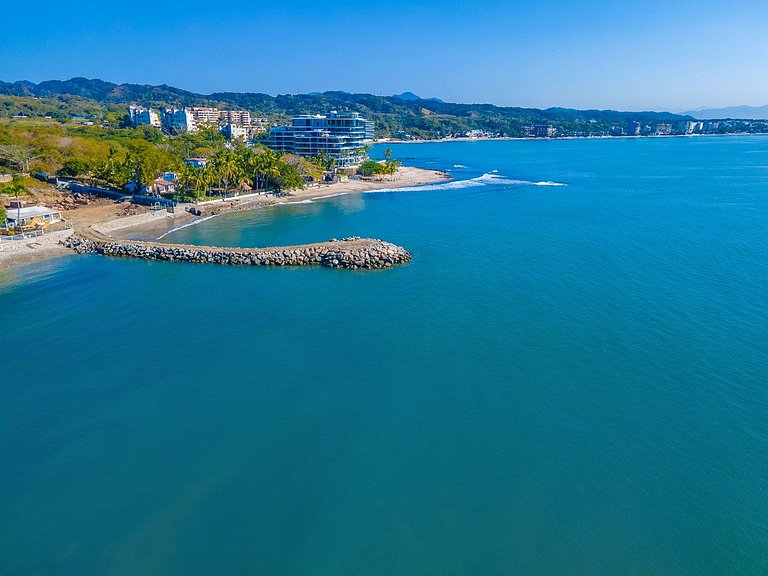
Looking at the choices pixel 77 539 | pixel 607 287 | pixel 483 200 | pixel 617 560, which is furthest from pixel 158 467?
pixel 483 200

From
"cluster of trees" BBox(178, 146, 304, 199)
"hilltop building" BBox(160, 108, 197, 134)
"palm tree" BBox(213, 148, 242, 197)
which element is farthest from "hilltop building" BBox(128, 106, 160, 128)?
"palm tree" BBox(213, 148, 242, 197)

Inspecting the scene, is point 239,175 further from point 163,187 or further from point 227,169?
point 163,187

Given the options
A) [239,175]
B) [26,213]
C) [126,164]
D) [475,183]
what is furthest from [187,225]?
[475,183]

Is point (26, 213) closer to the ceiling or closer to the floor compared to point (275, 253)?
closer to the ceiling

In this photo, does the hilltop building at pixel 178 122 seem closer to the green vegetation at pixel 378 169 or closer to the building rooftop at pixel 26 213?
the green vegetation at pixel 378 169

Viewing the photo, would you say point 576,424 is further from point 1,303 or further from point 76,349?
point 1,303

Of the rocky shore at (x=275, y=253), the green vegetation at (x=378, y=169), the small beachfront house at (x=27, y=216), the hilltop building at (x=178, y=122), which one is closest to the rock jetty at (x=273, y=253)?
the rocky shore at (x=275, y=253)

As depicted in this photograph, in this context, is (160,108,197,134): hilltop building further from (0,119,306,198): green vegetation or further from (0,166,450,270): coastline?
(0,166,450,270): coastline
